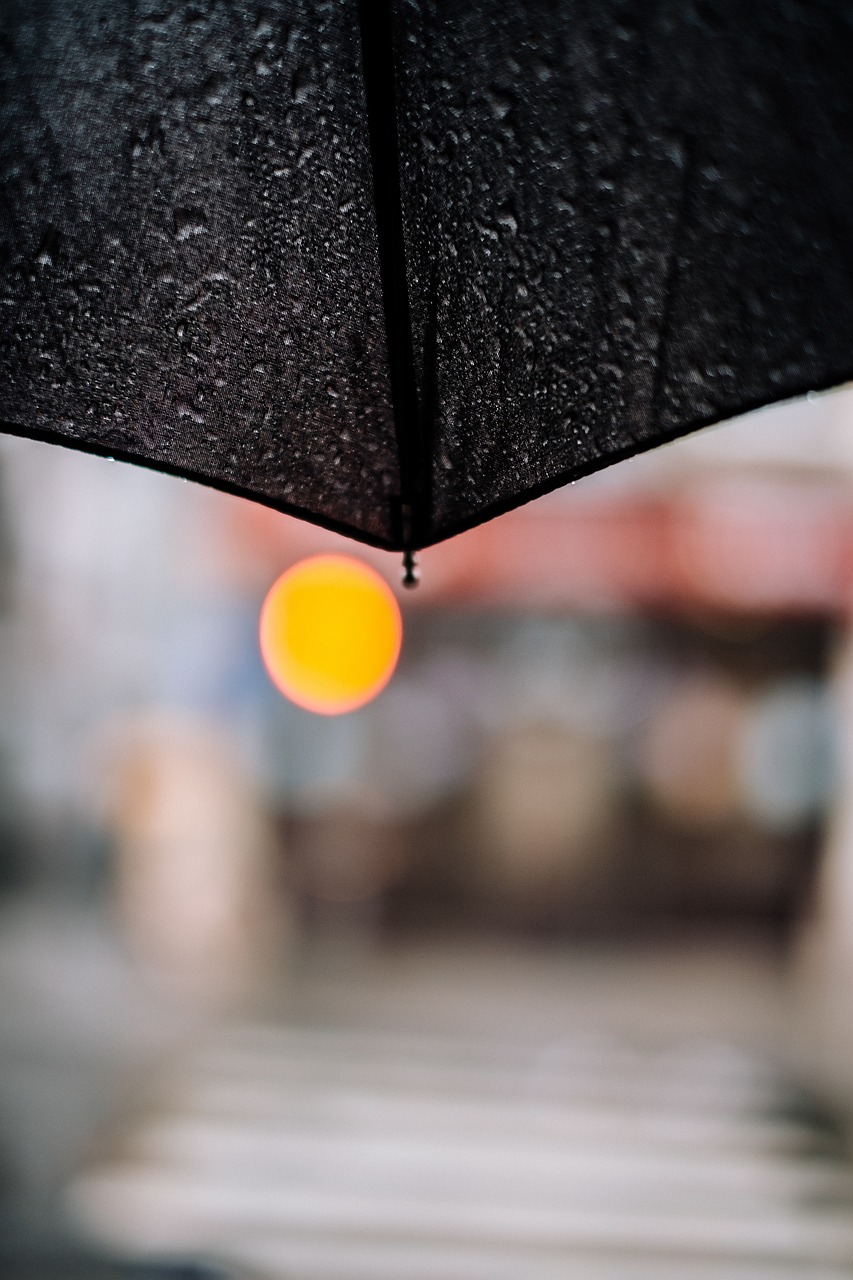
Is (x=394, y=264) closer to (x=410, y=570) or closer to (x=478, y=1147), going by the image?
(x=410, y=570)

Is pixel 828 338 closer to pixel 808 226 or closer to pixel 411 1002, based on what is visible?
pixel 808 226

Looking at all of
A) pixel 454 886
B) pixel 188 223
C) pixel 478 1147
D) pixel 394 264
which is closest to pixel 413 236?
pixel 394 264

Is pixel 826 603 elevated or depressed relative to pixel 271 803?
elevated

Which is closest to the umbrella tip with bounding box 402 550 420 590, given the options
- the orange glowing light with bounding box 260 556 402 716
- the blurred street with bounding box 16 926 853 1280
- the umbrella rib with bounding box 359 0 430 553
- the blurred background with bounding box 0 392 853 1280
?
the umbrella rib with bounding box 359 0 430 553

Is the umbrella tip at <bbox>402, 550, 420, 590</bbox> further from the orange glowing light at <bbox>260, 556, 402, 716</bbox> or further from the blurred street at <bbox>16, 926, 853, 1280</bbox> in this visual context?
the orange glowing light at <bbox>260, 556, 402, 716</bbox>

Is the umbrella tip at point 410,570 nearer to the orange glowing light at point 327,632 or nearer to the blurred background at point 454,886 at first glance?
the blurred background at point 454,886

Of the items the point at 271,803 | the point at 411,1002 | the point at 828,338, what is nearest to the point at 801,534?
the point at 411,1002
